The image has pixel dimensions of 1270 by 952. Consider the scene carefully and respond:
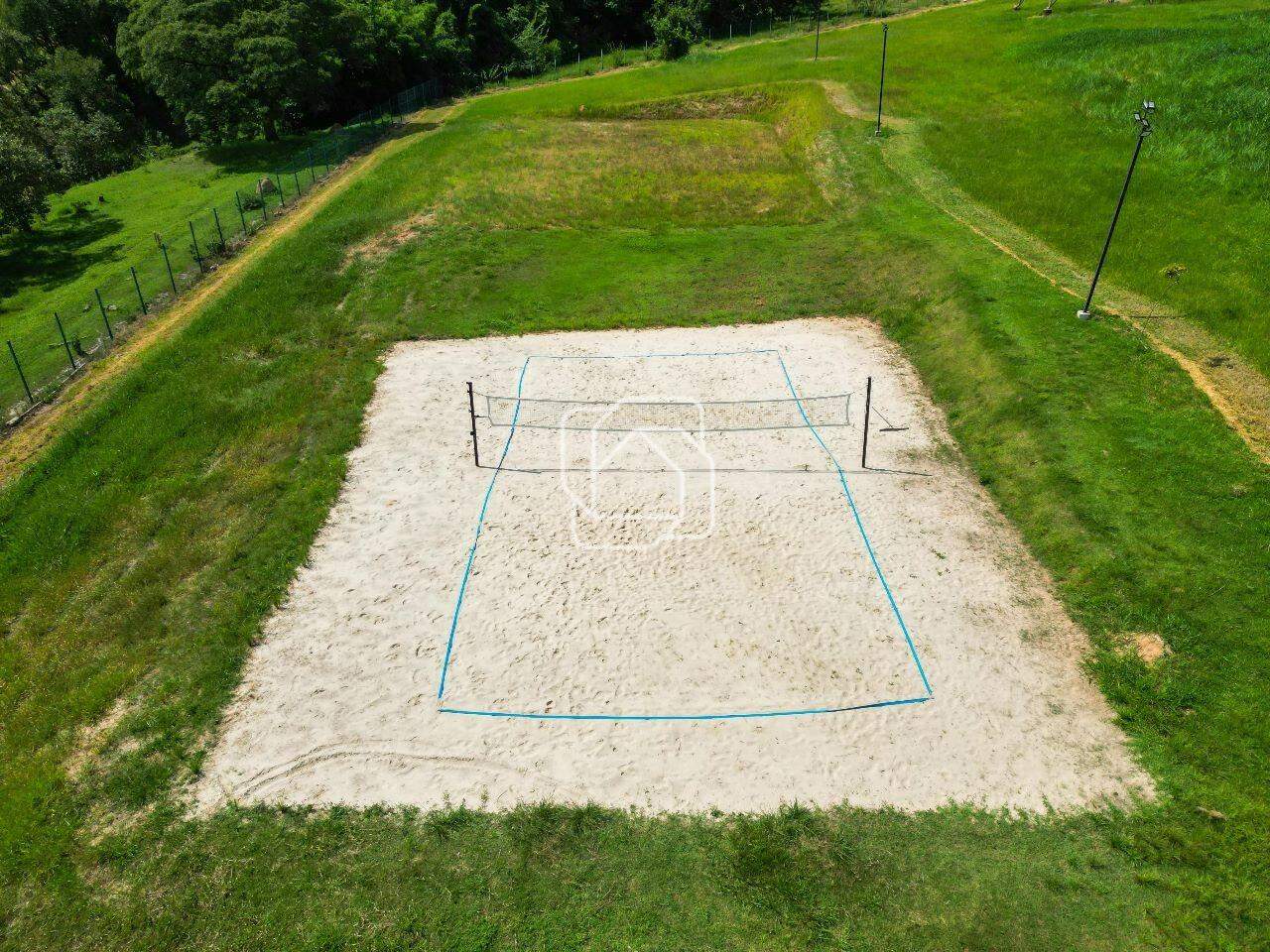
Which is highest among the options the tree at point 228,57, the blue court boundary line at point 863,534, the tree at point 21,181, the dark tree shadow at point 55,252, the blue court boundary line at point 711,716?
the tree at point 228,57

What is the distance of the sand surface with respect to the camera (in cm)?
1631

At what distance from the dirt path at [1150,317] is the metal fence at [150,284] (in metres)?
36.3

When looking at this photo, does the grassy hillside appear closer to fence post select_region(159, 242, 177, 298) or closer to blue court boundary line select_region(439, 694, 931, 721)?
blue court boundary line select_region(439, 694, 931, 721)

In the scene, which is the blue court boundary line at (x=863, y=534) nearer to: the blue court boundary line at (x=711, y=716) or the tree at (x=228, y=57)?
the blue court boundary line at (x=711, y=716)

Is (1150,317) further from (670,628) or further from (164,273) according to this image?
(164,273)

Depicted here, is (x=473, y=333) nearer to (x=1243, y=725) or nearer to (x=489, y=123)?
(x=1243, y=725)

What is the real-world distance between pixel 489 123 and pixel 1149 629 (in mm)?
54273

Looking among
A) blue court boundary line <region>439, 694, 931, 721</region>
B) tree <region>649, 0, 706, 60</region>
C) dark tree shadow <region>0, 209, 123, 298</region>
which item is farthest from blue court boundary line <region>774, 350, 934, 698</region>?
tree <region>649, 0, 706, 60</region>

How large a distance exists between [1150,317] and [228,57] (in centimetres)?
5707

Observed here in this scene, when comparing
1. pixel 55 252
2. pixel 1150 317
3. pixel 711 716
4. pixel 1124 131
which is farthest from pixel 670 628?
pixel 55 252

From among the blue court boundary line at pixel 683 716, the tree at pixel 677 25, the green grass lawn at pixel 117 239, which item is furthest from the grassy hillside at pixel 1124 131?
the green grass lawn at pixel 117 239

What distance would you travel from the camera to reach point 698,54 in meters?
71.4

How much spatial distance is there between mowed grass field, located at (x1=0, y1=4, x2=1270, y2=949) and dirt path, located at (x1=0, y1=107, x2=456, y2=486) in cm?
99

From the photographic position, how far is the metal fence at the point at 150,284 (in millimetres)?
29828
